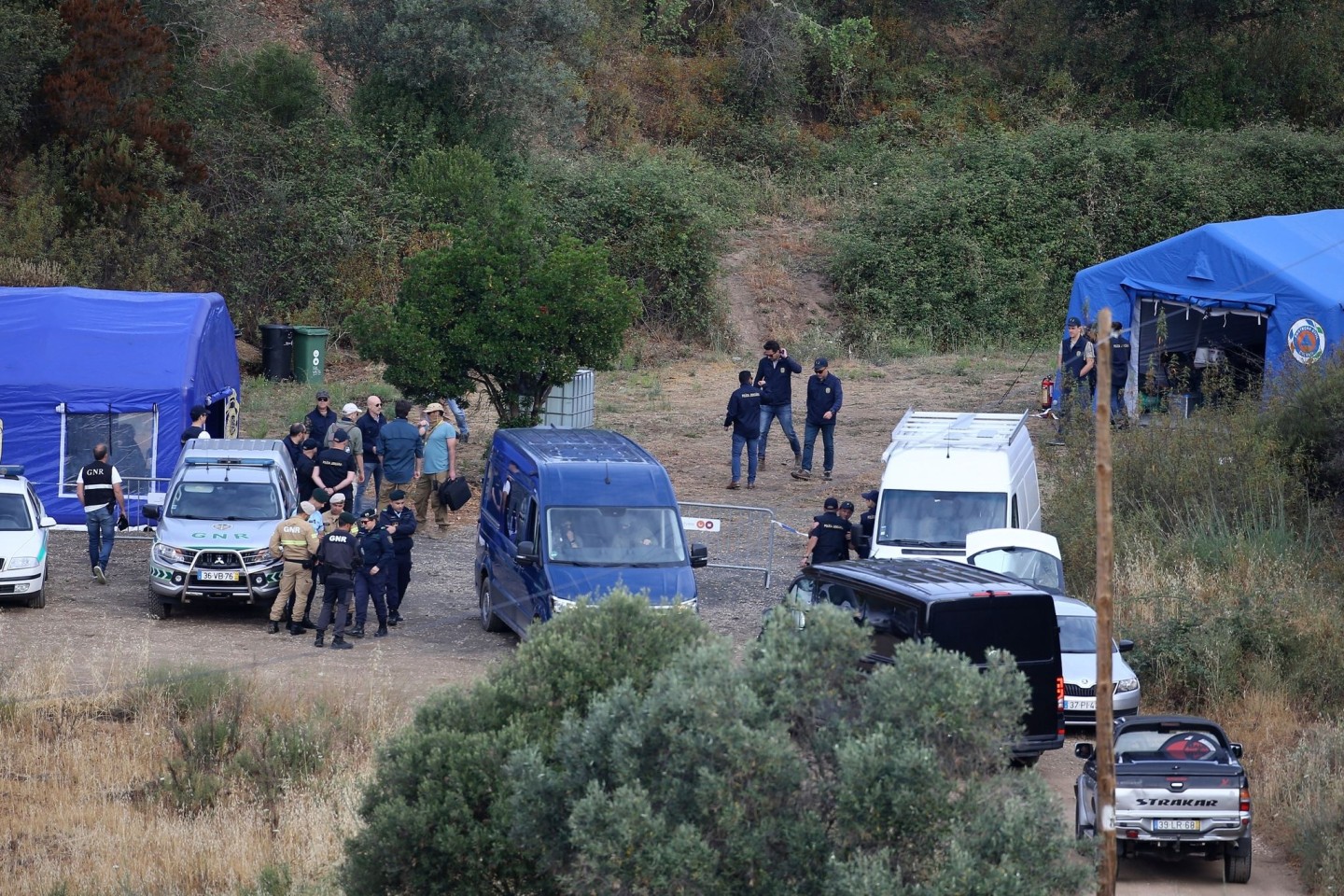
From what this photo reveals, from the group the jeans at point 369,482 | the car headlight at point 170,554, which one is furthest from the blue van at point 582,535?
the jeans at point 369,482

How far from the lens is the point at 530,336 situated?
2122 centimetres

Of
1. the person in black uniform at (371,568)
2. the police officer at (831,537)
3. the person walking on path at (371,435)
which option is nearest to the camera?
the person in black uniform at (371,568)

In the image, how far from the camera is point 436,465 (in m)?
20.0

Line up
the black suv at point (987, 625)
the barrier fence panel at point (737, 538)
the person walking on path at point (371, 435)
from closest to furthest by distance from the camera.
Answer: the black suv at point (987, 625), the barrier fence panel at point (737, 538), the person walking on path at point (371, 435)

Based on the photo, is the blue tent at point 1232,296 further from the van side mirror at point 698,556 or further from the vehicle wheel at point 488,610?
the vehicle wheel at point 488,610

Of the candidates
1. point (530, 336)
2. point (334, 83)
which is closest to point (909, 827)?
point (530, 336)

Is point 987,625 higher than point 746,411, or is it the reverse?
point 746,411

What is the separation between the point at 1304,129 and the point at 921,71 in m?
11.4

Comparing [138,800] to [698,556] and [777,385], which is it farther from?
[777,385]

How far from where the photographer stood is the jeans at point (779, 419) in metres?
22.5

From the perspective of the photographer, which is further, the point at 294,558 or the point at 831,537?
the point at 831,537

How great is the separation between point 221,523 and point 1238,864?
1117 centimetres

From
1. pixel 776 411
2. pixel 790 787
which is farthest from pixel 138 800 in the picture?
pixel 776 411

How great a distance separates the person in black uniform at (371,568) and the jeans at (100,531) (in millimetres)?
3929
